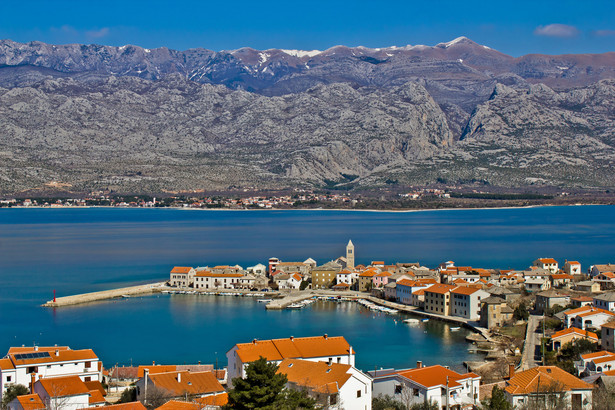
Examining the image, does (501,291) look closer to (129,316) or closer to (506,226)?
(129,316)

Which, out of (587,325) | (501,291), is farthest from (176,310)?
(587,325)

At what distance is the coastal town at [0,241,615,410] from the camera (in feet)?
47.0

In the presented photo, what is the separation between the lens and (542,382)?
48.5ft

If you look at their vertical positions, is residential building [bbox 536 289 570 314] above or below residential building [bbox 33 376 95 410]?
below

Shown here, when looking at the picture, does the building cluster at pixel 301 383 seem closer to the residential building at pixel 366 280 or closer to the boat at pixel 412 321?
the boat at pixel 412 321

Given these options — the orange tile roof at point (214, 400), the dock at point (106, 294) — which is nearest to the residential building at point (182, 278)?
the dock at point (106, 294)

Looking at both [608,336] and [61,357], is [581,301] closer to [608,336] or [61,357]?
[608,336]

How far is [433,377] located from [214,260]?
3641 centimetres

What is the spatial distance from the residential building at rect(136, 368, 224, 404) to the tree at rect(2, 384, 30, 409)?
2.60 metres

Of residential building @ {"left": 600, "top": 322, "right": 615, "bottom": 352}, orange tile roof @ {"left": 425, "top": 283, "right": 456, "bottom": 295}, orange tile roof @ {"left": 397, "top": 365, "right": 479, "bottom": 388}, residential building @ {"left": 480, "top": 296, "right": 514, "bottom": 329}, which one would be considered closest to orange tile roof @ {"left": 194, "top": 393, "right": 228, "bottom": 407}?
orange tile roof @ {"left": 397, "top": 365, "right": 479, "bottom": 388}

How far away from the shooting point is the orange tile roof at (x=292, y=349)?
16609 millimetres

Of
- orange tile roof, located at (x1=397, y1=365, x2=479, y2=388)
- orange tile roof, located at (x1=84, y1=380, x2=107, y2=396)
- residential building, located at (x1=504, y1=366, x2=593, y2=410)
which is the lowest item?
orange tile roof, located at (x1=84, y1=380, x2=107, y2=396)

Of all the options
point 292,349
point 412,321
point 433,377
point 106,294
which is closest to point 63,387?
point 292,349

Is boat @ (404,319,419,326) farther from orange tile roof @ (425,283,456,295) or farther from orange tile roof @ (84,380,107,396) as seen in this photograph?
orange tile roof @ (84,380,107,396)
